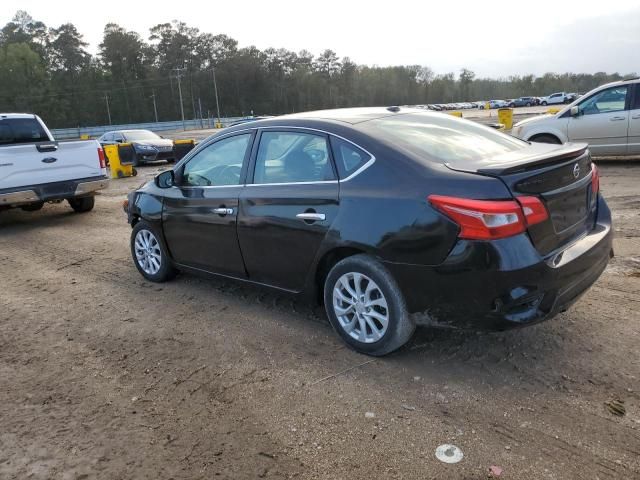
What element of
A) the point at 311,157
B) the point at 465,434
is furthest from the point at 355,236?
the point at 465,434

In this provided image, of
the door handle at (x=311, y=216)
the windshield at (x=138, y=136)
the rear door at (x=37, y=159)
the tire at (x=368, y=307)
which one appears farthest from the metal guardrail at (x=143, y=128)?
the tire at (x=368, y=307)

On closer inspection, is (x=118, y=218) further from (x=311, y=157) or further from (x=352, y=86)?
(x=352, y=86)

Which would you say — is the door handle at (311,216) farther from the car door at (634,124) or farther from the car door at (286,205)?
the car door at (634,124)

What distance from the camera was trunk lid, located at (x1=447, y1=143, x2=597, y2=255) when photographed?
3096mm

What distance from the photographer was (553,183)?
128 inches

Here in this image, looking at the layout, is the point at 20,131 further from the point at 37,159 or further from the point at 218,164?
the point at 218,164

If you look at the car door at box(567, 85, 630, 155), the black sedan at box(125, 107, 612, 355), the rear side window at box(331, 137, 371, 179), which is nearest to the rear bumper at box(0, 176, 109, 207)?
the black sedan at box(125, 107, 612, 355)

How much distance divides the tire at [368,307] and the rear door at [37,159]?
6763 mm

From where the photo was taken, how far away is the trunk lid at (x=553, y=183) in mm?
3096

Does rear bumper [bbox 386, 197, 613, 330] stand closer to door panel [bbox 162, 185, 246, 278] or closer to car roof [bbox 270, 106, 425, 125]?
car roof [bbox 270, 106, 425, 125]

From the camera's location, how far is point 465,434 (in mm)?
2811

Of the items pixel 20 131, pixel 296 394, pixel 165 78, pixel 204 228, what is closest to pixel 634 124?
pixel 204 228

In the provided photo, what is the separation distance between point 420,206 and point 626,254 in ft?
11.0

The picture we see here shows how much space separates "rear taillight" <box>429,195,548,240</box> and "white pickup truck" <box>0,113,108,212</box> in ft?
25.1
